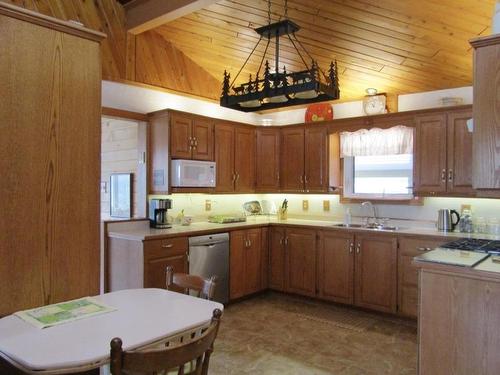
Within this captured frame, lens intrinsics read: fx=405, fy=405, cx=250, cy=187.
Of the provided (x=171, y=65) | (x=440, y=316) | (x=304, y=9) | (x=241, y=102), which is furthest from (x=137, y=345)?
(x=171, y=65)

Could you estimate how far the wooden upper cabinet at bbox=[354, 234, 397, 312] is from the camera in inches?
160

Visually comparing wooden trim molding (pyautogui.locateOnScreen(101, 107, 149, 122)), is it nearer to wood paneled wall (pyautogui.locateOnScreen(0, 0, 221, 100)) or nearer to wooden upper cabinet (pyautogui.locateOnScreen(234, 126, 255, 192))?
wood paneled wall (pyautogui.locateOnScreen(0, 0, 221, 100))

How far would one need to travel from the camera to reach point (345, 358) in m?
3.18

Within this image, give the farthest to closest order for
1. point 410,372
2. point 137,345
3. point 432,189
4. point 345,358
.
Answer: point 432,189, point 345,358, point 410,372, point 137,345

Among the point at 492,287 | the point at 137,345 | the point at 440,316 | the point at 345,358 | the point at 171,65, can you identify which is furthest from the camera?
the point at 171,65

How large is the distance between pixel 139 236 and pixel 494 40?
9.93 ft

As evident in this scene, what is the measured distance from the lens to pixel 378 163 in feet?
16.1

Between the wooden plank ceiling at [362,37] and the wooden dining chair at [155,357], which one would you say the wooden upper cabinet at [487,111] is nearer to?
the wooden plank ceiling at [362,37]

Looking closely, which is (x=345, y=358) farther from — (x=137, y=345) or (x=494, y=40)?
(x=494, y=40)

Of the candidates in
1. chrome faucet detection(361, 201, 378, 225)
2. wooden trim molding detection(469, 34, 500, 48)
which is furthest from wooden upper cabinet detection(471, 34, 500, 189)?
chrome faucet detection(361, 201, 378, 225)

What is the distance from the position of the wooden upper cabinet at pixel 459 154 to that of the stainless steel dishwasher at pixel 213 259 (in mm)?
2369

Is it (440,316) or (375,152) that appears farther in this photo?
(375,152)

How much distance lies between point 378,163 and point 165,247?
107 inches

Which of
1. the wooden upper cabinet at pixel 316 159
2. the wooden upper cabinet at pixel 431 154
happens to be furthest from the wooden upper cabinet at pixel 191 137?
the wooden upper cabinet at pixel 431 154
